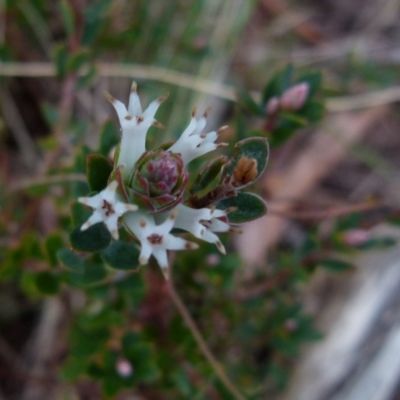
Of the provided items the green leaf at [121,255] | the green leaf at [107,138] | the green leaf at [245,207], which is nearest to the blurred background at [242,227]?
the green leaf at [107,138]

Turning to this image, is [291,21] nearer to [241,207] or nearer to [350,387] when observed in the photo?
[350,387]

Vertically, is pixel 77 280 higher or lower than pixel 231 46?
lower

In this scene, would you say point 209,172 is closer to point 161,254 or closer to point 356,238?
point 161,254

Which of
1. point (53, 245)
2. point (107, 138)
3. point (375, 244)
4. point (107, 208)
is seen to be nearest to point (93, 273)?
point (53, 245)

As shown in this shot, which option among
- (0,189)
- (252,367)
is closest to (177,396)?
(252,367)

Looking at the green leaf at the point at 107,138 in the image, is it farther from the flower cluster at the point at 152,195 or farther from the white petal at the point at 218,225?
the white petal at the point at 218,225

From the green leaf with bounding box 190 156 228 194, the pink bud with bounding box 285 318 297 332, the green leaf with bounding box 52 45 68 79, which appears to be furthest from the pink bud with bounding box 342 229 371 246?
the green leaf with bounding box 52 45 68 79

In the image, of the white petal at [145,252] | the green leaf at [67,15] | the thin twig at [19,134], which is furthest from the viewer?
the thin twig at [19,134]
